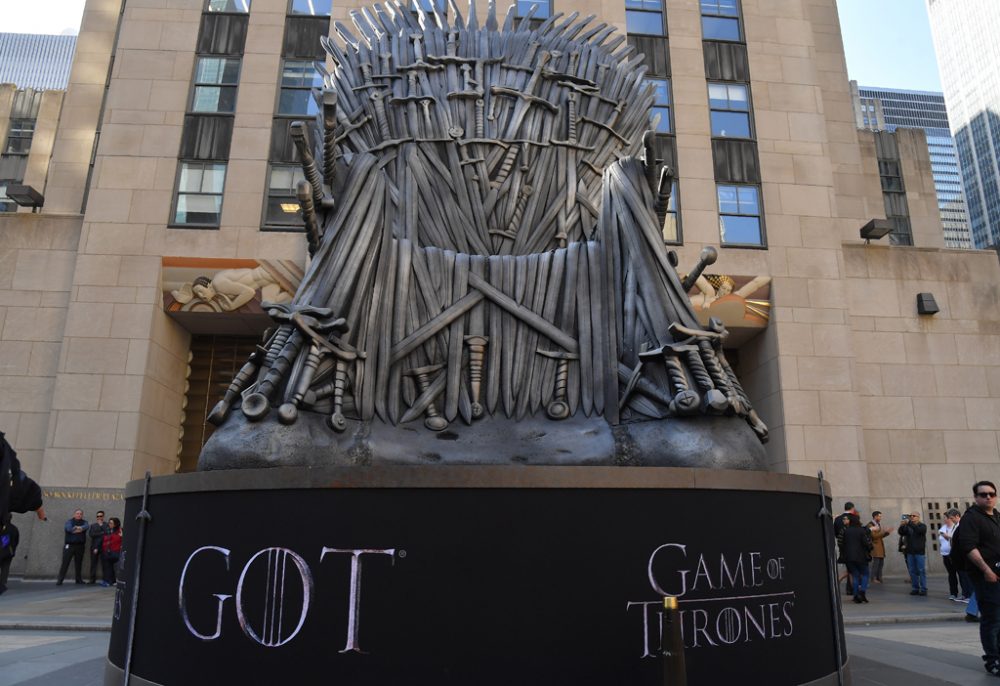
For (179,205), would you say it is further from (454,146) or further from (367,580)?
(367,580)

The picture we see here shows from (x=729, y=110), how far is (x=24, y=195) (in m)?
21.3

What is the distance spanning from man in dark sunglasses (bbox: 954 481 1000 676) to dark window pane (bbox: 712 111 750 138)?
17.8 meters

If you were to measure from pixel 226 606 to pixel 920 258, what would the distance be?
23254mm

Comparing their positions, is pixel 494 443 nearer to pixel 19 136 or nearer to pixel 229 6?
pixel 229 6

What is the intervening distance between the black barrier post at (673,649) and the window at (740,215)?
1864 cm

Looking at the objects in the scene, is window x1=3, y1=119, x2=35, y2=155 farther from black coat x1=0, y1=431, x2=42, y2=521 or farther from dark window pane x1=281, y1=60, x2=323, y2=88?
black coat x1=0, y1=431, x2=42, y2=521

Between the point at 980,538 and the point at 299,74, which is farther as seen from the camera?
the point at 299,74

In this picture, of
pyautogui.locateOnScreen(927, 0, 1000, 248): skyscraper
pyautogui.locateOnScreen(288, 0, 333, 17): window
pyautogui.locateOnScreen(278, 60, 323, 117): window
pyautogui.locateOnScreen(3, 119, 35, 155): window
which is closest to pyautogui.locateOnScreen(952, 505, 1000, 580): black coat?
pyautogui.locateOnScreen(278, 60, 323, 117): window

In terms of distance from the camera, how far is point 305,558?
4.33 meters

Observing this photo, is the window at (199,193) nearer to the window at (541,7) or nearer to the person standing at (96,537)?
the person standing at (96,537)

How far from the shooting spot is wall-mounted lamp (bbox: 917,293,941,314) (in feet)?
70.0

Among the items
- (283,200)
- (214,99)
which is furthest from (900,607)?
(214,99)

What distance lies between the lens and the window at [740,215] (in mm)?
21234

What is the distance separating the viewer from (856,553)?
13227 mm
